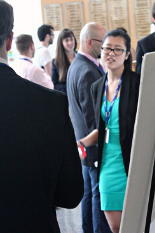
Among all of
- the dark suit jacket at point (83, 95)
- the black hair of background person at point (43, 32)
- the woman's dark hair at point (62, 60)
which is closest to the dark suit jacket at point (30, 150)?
the dark suit jacket at point (83, 95)

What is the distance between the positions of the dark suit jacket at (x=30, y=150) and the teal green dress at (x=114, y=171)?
90 centimetres

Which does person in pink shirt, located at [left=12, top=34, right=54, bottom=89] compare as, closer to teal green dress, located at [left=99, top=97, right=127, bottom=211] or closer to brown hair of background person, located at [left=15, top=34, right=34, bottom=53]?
brown hair of background person, located at [left=15, top=34, right=34, bottom=53]

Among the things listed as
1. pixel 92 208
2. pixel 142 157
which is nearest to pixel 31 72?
pixel 92 208

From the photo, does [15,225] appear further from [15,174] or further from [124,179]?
[124,179]

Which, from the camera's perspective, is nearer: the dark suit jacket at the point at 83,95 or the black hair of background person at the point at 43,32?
the dark suit jacket at the point at 83,95

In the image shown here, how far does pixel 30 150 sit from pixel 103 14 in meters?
6.71

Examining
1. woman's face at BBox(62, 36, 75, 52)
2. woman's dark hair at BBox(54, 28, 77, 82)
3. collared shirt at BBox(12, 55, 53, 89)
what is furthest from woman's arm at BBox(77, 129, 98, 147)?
woman's face at BBox(62, 36, 75, 52)

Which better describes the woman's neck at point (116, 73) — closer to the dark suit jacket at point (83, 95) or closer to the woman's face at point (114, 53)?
the woman's face at point (114, 53)

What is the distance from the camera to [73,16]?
7719 millimetres

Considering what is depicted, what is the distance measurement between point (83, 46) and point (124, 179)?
108 cm

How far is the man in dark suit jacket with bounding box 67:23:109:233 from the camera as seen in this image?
2643mm

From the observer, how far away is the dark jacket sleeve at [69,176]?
1.35m

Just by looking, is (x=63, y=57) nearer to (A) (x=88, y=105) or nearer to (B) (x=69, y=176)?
(A) (x=88, y=105)

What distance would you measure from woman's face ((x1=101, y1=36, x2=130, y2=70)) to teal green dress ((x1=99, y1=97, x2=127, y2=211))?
9.7 inches
